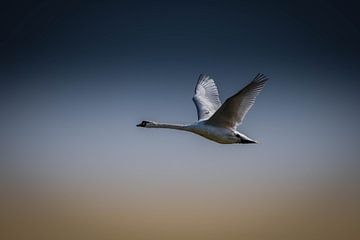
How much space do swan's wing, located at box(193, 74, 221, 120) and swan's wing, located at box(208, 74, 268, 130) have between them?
2.30 ft

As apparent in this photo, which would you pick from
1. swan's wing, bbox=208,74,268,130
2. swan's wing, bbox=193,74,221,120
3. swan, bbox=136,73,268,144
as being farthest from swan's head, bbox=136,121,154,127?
swan's wing, bbox=208,74,268,130

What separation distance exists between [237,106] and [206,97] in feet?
5.12

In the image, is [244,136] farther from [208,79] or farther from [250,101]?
[208,79]

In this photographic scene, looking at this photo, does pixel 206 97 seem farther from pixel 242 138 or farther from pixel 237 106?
pixel 237 106

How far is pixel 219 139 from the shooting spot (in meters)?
6.29

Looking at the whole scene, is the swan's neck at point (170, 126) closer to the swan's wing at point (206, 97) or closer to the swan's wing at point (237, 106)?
the swan's wing at point (237, 106)

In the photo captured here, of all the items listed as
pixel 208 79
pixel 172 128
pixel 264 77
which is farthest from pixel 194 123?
pixel 208 79

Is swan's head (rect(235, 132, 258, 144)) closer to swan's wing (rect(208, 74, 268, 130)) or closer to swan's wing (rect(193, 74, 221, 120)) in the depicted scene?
swan's wing (rect(208, 74, 268, 130))

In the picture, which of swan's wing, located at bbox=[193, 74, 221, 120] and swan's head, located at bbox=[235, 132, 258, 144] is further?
swan's wing, located at bbox=[193, 74, 221, 120]

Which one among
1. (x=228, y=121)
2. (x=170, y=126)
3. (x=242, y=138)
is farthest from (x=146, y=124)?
(x=242, y=138)

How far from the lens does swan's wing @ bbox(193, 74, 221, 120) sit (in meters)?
7.17

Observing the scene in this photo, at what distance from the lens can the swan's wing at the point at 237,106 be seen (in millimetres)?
5945

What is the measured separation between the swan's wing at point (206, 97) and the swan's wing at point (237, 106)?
2.30ft

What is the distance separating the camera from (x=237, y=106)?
612 centimetres
